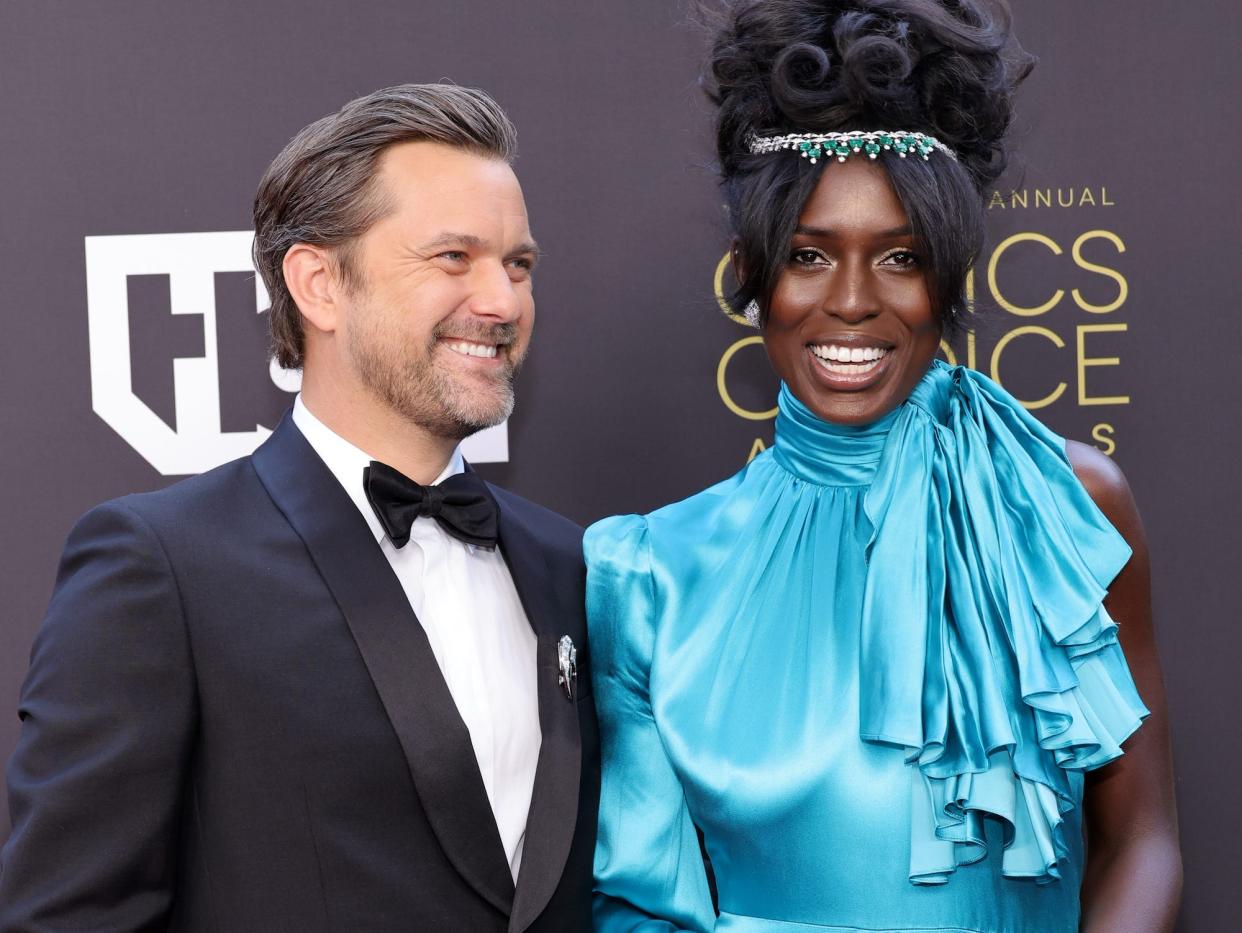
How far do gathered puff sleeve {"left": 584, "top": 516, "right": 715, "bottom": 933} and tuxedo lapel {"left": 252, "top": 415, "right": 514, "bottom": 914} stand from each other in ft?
0.68

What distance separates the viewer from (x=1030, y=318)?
8.14ft

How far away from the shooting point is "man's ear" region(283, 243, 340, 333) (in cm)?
170

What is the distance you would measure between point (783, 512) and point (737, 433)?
69cm

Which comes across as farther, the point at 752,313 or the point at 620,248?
the point at 620,248

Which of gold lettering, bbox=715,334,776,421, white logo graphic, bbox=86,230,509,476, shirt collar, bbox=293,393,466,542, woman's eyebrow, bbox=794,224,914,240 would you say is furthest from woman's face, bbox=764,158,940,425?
white logo graphic, bbox=86,230,509,476

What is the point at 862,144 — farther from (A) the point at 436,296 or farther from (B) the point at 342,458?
(B) the point at 342,458

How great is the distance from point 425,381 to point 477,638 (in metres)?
0.31

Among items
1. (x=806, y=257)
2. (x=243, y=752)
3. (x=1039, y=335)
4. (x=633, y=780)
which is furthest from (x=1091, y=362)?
(x=243, y=752)

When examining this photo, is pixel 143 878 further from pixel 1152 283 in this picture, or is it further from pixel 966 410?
pixel 1152 283

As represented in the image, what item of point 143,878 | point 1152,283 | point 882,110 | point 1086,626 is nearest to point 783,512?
point 1086,626

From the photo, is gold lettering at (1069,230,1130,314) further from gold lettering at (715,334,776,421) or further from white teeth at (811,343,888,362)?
white teeth at (811,343,888,362)

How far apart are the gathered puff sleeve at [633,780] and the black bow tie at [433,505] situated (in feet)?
0.64

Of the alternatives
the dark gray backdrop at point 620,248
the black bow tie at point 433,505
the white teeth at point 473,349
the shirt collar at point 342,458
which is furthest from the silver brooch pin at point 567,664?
the dark gray backdrop at point 620,248

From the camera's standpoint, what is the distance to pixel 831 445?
5.90 feet
